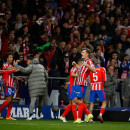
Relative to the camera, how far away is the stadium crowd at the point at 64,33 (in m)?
18.0

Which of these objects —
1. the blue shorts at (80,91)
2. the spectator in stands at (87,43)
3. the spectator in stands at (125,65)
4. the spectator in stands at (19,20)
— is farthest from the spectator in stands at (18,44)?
the blue shorts at (80,91)

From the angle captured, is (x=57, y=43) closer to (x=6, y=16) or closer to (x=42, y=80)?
(x=6, y=16)

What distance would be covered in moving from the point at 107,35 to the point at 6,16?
5272mm

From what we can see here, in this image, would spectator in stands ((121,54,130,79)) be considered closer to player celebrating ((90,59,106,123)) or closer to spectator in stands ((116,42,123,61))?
spectator in stands ((116,42,123,61))

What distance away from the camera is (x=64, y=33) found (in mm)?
20250

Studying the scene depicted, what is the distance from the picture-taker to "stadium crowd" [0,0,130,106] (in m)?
18.0

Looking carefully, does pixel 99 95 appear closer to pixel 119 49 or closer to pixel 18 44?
pixel 18 44

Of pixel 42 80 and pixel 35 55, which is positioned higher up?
pixel 35 55

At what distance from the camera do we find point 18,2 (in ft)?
67.9

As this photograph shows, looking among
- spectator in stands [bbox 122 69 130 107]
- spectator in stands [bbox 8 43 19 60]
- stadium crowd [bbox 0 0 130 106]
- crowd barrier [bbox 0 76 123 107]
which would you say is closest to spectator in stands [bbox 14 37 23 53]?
stadium crowd [bbox 0 0 130 106]

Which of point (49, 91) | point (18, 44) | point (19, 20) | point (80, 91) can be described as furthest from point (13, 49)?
point (80, 91)

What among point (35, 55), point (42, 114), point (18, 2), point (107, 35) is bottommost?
point (42, 114)

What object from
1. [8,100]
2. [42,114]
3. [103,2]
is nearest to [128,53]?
[103,2]

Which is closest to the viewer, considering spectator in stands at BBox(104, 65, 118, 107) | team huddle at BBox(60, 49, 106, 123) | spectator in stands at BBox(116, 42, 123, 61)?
team huddle at BBox(60, 49, 106, 123)
